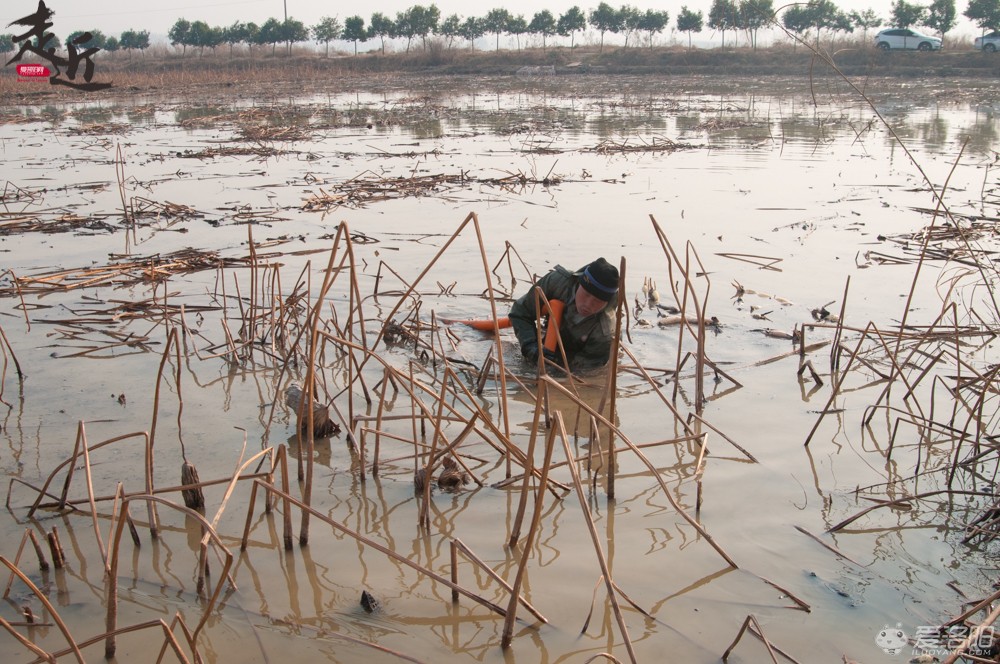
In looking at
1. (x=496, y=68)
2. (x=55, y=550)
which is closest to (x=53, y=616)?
(x=55, y=550)

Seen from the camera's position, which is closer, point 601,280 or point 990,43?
point 601,280

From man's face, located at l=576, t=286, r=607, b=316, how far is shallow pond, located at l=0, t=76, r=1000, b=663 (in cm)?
60

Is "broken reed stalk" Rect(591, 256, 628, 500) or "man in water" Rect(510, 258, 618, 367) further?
"man in water" Rect(510, 258, 618, 367)

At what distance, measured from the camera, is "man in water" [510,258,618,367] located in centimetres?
570

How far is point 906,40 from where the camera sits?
157 ft

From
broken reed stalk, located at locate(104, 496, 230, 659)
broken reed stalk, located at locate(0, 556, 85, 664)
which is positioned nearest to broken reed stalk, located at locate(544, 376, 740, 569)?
broken reed stalk, located at locate(104, 496, 230, 659)

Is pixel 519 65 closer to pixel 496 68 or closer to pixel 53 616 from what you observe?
pixel 496 68

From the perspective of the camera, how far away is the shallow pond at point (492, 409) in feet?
10.5

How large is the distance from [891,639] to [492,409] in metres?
2.90

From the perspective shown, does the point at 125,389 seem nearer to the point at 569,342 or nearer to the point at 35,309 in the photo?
the point at 35,309

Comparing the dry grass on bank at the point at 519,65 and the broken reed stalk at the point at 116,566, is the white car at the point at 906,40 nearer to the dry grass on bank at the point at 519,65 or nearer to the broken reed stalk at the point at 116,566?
the dry grass on bank at the point at 519,65

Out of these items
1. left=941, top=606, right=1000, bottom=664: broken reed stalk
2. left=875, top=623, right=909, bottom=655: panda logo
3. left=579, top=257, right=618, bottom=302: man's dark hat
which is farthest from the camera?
left=579, top=257, right=618, bottom=302: man's dark hat

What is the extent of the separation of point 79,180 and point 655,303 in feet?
34.1

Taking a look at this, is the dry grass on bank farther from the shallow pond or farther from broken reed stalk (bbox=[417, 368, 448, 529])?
broken reed stalk (bbox=[417, 368, 448, 529])
